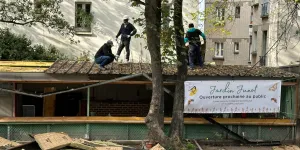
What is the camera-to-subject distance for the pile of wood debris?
11.6m

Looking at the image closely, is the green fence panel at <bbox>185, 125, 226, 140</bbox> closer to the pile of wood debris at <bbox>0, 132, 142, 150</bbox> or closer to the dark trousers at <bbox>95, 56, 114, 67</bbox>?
the pile of wood debris at <bbox>0, 132, 142, 150</bbox>

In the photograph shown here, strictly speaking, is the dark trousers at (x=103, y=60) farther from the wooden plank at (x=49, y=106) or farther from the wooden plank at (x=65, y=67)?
the wooden plank at (x=49, y=106)

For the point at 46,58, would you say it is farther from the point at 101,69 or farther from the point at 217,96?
the point at 217,96

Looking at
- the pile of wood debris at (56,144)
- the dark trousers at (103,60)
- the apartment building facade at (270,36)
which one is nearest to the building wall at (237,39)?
the apartment building facade at (270,36)

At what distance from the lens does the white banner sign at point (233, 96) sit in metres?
13.2

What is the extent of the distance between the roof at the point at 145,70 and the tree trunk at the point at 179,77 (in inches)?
27.6

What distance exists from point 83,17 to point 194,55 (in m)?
9.98

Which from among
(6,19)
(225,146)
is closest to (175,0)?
(225,146)

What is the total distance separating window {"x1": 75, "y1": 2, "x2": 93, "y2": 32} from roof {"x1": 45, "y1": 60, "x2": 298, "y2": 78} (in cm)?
800

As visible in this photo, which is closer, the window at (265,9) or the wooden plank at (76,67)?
the wooden plank at (76,67)

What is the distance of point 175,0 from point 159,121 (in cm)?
368

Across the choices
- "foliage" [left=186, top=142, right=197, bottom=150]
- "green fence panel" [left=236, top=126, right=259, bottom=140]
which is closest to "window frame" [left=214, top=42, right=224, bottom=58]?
"green fence panel" [left=236, top=126, right=259, bottom=140]

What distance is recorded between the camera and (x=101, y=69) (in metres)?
13.6

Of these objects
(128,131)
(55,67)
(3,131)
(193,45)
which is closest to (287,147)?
(193,45)
